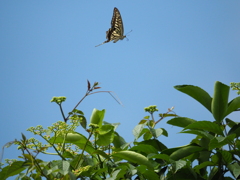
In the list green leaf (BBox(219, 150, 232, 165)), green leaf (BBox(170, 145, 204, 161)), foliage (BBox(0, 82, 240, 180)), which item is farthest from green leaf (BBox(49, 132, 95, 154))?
green leaf (BBox(219, 150, 232, 165))

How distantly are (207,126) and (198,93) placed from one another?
11.2 inches

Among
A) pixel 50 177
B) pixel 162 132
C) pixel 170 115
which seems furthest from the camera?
pixel 170 115

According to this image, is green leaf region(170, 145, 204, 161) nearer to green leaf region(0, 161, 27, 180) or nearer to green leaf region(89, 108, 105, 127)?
green leaf region(89, 108, 105, 127)

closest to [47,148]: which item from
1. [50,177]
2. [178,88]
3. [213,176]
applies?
[50,177]

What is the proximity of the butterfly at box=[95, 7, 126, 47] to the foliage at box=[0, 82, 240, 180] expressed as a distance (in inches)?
141

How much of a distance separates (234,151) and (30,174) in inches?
51.4

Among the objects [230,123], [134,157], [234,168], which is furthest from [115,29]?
[234,168]

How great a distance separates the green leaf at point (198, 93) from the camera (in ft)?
7.32

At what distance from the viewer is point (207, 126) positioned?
Result: 2.08 meters

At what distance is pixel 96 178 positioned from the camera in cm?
204

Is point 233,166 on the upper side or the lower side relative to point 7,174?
lower

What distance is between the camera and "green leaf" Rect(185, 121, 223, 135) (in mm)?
2029

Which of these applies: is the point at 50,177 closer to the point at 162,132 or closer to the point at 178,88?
the point at 162,132

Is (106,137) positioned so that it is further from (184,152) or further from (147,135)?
(184,152)
